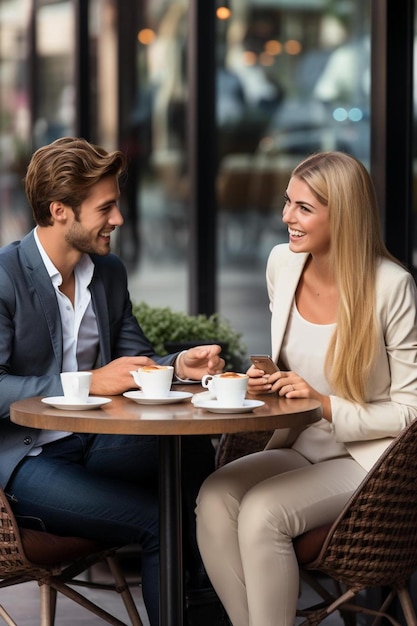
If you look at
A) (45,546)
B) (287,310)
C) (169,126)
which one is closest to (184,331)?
(287,310)

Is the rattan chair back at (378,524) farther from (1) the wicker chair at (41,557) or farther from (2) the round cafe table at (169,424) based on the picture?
(1) the wicker chair at (41,557)

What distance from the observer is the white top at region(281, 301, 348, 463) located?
334cm

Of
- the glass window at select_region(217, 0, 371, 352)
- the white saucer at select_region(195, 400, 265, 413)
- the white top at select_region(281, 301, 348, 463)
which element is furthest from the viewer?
the glass window at select_region(217, 0, 371, 352)

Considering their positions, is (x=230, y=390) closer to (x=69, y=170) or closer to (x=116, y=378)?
(x=116, y=378)

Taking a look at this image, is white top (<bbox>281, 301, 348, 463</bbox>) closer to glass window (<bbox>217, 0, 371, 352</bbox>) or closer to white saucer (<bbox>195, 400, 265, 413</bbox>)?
white saucer (<bbox>195, 400, 265, 413</bbox>)

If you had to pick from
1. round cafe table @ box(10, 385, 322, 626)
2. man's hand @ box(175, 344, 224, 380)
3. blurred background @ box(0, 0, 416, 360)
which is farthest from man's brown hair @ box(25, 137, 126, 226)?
blurred background @ box(0, 0, 416, 360)

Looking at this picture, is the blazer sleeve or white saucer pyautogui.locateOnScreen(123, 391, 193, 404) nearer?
white saucer pyautogui.locateOnScreen(123, 391, 193, 404)

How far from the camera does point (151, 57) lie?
1100 cm

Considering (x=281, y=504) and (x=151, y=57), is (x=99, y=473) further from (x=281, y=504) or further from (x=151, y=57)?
(x=151, y=57)

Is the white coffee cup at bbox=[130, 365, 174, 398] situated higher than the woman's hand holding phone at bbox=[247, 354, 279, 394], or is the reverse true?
the white coffee cup at bbox=[130, 365, 174, 398]

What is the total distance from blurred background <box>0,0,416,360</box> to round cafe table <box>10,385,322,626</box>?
365 cm

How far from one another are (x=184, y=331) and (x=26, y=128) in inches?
320

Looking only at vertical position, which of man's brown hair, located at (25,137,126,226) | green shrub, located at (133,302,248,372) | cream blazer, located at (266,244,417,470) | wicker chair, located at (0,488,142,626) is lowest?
wicker chair, located at (0,488,142,626)

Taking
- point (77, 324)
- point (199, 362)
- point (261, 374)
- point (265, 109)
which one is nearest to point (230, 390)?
point (261, 374)
